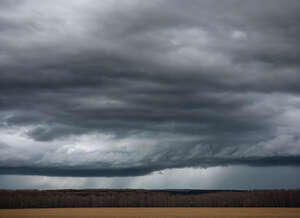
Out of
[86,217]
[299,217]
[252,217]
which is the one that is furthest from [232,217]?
[86,217]

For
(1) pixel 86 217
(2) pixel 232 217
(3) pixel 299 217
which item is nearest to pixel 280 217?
(3) pixel 299 217

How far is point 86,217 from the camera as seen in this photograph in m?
131

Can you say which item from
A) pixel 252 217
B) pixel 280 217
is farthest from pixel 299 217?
pixel 252 217

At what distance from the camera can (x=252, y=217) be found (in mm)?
134625

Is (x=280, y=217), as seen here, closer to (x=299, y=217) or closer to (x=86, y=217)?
(x=299, y=217)

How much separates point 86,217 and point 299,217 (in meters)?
65.1

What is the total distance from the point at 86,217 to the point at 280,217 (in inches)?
2353

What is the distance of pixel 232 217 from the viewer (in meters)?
132

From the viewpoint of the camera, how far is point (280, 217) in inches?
5167

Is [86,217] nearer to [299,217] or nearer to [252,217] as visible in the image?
[252,217]

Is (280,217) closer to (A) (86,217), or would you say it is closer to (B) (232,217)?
(B) (232,217)

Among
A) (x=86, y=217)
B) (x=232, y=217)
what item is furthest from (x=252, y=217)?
(x=86, y=217)

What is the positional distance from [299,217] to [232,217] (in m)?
20.1

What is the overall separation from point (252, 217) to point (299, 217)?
46.2 ft
